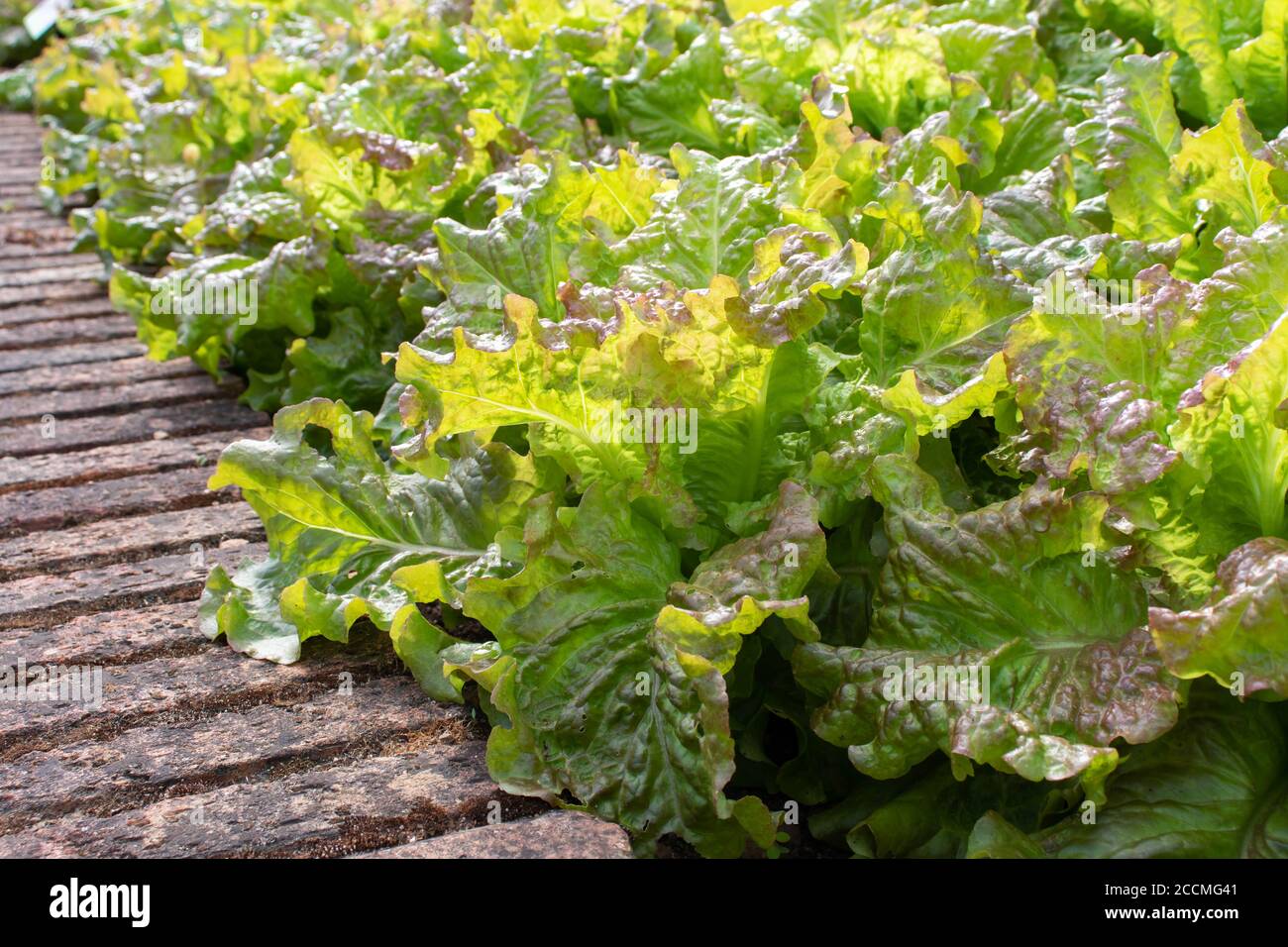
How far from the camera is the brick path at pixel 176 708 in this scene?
6.87ft

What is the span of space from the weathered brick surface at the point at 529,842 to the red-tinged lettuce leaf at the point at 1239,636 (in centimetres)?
86

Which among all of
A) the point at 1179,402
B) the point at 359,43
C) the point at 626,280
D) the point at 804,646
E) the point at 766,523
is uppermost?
the point at 359,43

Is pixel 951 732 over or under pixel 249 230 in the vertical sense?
under

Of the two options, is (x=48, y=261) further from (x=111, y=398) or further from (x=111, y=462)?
(x=111, y=462)

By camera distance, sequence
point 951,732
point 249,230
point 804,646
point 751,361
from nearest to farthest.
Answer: point 951,732
point 804,646
point 751,361
point 249,230

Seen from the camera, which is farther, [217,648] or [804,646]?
[217,648]

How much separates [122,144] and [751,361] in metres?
3.85

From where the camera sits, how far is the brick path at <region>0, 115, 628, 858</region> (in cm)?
209

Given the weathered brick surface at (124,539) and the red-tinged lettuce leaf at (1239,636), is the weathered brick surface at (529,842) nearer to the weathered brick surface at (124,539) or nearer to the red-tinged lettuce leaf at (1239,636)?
the red-tinged lettuce leaf at (1239,636)

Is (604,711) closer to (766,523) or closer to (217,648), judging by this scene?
(766,523)

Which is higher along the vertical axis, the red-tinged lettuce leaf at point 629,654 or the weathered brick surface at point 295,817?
the red-tinged lettuce leaf at point 629,654

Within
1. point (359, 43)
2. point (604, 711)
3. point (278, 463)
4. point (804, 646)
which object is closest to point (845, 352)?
point (804, 646)

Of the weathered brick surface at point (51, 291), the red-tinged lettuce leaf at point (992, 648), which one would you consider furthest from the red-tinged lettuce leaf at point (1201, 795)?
the weathered brick surface at point (51, 291)

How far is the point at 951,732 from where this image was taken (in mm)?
1942
